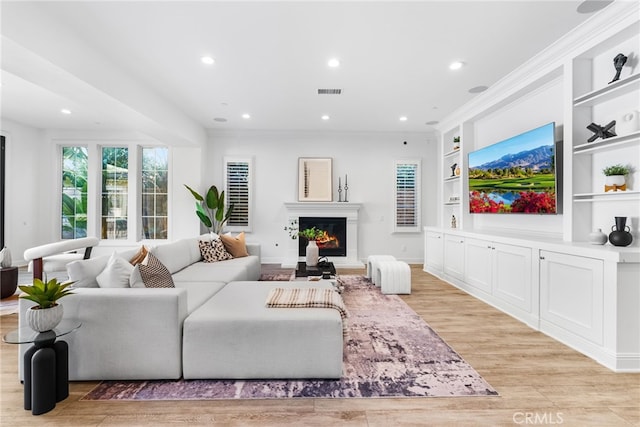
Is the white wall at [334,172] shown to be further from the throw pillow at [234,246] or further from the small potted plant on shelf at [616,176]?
the small potted plant on shelf at [616,176]

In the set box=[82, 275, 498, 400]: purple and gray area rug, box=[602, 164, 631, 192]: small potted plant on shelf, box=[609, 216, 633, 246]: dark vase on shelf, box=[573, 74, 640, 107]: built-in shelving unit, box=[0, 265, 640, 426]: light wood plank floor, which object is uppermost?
box=[573, 74, 640, 107]: built-in shelving unit

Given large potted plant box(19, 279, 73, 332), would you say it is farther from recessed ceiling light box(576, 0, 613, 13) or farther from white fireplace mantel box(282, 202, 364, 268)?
white fireplace mantel box(282, 202, 364, 268)

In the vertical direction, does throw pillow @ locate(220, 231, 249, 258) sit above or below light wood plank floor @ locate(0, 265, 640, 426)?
above

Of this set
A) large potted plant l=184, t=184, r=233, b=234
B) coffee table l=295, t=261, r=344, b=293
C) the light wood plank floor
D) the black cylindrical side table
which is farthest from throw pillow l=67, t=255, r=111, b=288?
large potted plant l=184, t=184, r=233, b=234

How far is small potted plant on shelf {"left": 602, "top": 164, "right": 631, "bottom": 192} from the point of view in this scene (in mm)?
2643

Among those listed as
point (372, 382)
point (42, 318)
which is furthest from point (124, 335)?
point (372, 382)

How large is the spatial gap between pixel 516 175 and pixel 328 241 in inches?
145

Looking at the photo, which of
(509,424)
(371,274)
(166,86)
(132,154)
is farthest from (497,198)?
(132,154)

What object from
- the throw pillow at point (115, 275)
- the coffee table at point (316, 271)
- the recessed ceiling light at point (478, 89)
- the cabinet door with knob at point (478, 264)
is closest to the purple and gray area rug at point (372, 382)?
the throw pillow at point (115, 275)

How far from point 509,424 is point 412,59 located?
331 centimetres

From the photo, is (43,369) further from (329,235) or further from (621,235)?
(329,235)

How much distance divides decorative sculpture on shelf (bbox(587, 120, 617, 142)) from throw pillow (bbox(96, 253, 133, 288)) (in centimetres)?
417

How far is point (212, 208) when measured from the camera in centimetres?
630

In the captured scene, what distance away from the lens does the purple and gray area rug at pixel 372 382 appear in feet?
6.41
